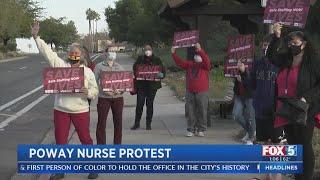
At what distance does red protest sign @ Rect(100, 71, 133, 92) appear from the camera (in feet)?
27.8

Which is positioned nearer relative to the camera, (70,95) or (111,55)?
(70,95)

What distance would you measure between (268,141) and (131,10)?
62.6m

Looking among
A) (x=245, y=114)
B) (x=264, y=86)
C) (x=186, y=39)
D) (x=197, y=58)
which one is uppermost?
(x=186, y=39)

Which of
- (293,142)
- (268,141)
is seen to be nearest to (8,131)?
(268,141)

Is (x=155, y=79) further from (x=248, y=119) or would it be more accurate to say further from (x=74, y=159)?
(x=74, y=159)

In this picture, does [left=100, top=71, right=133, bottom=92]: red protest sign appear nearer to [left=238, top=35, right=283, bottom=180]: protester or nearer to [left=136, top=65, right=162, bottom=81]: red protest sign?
[left=238, top=35, right=283, bottom=180]: protester

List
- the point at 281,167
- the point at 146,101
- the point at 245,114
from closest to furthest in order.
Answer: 1. the point at 281,167
2. the point at 245,114
3. the point at 146,101

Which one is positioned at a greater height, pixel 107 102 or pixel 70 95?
pixel 70 95

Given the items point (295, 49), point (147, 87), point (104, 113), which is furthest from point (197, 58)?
point (295, 49)

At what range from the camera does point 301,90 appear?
602 cm

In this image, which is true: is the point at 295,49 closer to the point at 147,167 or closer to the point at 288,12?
the point at 288,12

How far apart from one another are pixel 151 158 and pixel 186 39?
6151 mm

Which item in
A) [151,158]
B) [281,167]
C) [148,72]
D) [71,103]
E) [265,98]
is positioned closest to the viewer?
[151,158]

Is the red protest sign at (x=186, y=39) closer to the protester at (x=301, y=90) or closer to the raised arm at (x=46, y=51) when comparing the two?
the raised arm at (x=46, y=51)
